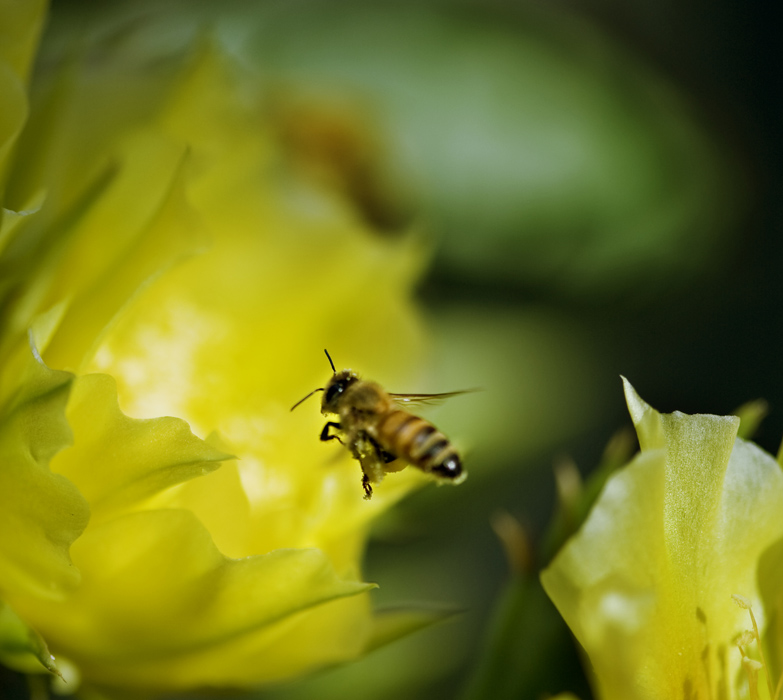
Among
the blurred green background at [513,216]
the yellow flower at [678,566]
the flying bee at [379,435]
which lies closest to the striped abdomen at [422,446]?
the flying bee at [379,435]

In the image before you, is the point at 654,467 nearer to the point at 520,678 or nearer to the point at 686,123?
the point at 520,678

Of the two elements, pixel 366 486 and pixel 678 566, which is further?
pixel 366 486

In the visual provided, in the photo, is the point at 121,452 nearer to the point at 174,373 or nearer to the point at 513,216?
the point at 174,373

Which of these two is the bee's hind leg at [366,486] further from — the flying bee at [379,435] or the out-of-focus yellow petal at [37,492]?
the out-of-focus yellow petal at [37,492]

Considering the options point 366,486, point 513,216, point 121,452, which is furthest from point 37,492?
point 513,216

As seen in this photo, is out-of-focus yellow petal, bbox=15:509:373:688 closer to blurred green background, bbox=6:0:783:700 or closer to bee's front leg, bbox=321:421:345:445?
bee's front leg, bbox=321:421:345:445

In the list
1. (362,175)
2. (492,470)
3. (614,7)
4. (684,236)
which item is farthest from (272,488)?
(614,7)
